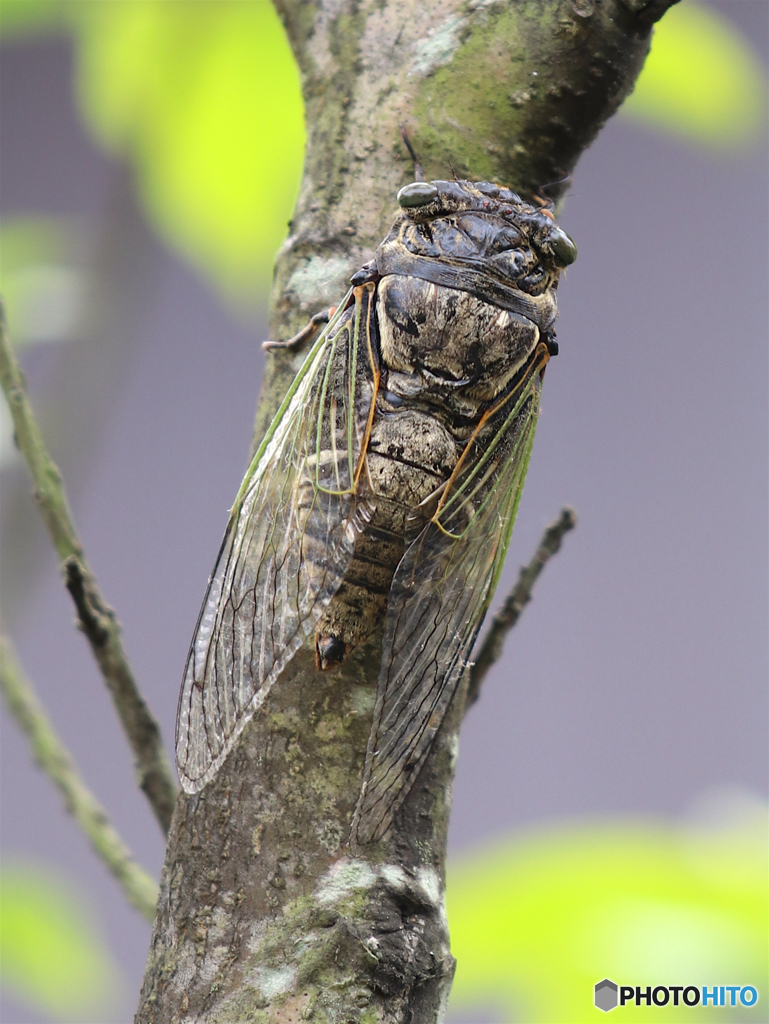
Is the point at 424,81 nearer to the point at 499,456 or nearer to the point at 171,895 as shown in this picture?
the point at 499,456

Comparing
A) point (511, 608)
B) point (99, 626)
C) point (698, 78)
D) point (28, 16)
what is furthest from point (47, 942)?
point (698, 78)

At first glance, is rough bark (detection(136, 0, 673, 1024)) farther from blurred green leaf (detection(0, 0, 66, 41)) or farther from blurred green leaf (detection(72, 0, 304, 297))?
blurred green leaf (detection(0, 0, 66, 41))

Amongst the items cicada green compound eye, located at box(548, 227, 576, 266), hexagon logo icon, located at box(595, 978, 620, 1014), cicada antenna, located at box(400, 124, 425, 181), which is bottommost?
hexagon logo icon, located at box(595, 978, 620, 1014)

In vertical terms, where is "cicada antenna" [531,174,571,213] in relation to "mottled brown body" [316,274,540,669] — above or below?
above

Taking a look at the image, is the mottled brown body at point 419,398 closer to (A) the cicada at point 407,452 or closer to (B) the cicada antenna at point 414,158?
(A) the cicada at point 407,452

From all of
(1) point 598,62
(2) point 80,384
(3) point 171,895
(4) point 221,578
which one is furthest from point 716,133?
(3) point 171,895

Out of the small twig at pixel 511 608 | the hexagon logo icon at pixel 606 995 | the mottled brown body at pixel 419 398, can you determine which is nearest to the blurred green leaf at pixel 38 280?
the mottled brown body at pixel 419 398

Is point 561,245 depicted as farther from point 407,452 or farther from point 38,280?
point 38,280

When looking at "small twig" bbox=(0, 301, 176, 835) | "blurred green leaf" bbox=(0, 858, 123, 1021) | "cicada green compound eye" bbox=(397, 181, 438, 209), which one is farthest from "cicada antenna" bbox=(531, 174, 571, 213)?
"blurred green leaf" bbox=(0, 858, 123, 1021)
